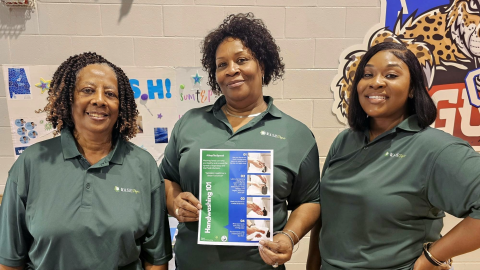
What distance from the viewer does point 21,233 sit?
1024 mm

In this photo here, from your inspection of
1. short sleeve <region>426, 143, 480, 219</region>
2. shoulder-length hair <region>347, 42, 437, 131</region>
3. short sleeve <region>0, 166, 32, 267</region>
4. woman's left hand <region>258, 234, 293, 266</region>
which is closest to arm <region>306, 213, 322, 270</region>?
woman's left hand <region>258, 234, 293, 266</region>

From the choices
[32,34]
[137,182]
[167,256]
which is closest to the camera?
[137,182]

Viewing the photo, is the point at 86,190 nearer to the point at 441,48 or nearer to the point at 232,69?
the point at 232,69

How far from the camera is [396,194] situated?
1.03 m

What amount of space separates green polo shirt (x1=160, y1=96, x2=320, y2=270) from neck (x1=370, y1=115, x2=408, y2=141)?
0.25 m

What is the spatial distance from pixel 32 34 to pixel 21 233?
1.62m

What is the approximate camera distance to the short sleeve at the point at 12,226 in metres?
1.01

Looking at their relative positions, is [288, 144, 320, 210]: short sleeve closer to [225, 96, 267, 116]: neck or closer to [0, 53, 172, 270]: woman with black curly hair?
[225, 96, 267, 116]: neck

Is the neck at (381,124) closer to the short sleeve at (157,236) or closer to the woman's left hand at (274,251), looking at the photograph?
the woman's left hand at (274,251)

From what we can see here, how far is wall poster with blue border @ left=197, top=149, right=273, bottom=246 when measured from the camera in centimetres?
114

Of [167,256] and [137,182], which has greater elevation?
[137,182]

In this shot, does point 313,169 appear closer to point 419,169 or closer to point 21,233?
point 419,169

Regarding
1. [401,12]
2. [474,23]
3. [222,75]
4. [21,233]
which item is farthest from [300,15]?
[21,233]

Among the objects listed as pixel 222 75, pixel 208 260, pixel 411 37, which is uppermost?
pixel 411 37
